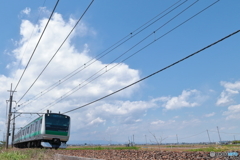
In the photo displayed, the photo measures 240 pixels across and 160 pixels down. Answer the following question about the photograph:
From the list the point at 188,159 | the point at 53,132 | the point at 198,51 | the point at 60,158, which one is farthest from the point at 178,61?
the point at 53,132

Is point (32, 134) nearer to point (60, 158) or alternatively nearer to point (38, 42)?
point (60, 158)

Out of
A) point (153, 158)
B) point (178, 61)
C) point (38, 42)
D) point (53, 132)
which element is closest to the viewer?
point (178, 61)

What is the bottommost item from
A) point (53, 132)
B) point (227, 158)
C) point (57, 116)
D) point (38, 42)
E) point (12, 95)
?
point (227, 158)

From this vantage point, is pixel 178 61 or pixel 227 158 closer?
pixel 227 158

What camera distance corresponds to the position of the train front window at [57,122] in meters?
21.7

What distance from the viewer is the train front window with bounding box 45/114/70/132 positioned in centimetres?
2172

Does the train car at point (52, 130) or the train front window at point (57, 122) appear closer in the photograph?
the train car at point (52, 130)

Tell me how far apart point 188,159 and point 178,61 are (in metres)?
3.68

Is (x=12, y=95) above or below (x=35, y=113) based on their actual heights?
above

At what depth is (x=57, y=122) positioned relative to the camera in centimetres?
2245

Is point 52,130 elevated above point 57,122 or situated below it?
below

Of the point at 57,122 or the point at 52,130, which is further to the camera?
the point at 57,122

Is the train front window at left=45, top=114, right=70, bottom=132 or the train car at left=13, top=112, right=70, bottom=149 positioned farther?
the train front window at left=45, top=114, right=70, bottom=132

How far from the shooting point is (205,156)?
894cm
